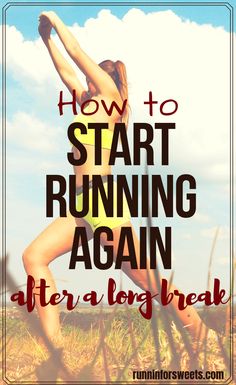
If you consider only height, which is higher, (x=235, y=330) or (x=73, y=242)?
(x=73, y=242)

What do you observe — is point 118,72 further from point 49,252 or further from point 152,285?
point 152,285

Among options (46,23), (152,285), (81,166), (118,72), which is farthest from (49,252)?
(46,23)

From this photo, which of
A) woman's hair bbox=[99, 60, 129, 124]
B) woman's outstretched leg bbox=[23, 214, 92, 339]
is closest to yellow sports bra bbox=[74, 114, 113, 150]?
woman's hair bbox=[99, 60, 129, 124]

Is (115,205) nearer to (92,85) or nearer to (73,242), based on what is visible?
(73,242)

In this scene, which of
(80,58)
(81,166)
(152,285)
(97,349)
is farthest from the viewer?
(81,166)

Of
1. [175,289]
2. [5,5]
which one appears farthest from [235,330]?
[5,5]

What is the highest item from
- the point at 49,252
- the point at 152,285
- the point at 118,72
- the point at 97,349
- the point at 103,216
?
the point at 118,72

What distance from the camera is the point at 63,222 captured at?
4.19m

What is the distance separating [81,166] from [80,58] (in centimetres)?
74

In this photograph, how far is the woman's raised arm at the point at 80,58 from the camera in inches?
162

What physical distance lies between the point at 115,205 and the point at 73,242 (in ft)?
1.26

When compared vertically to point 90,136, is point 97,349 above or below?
below

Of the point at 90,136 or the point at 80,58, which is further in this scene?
the point at 90,136

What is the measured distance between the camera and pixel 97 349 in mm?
3695
